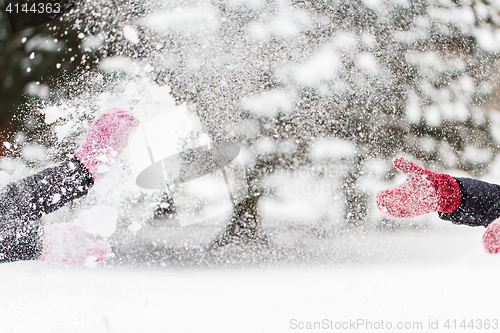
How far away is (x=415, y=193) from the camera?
0.55 metres

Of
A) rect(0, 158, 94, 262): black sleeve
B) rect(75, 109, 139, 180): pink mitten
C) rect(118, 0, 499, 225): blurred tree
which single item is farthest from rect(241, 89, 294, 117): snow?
rect(0, 158, 94, 262): black sleeve

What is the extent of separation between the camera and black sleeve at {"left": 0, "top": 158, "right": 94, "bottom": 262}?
59 cm

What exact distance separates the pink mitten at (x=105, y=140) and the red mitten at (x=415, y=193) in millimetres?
432

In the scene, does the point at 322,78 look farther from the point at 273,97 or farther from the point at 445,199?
the point at 445,199

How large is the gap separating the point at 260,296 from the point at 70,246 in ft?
1.18

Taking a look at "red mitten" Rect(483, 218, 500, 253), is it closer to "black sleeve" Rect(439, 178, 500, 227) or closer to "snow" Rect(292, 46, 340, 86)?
"black sleeve" Rect(439, 178, 500, 227)

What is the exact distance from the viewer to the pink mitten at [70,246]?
0.60 meters

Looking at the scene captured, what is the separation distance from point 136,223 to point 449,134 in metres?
0.56

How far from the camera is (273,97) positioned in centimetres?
53

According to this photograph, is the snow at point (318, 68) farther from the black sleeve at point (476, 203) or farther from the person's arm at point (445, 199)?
the black sleeve at point (476, 203)

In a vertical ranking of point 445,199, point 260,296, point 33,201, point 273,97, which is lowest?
point 260,296

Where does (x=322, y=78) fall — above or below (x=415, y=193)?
above

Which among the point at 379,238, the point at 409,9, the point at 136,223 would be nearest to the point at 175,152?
the point at 136,223

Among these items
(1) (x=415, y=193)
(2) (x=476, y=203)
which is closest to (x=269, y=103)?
(1) (x=415, y=193)
